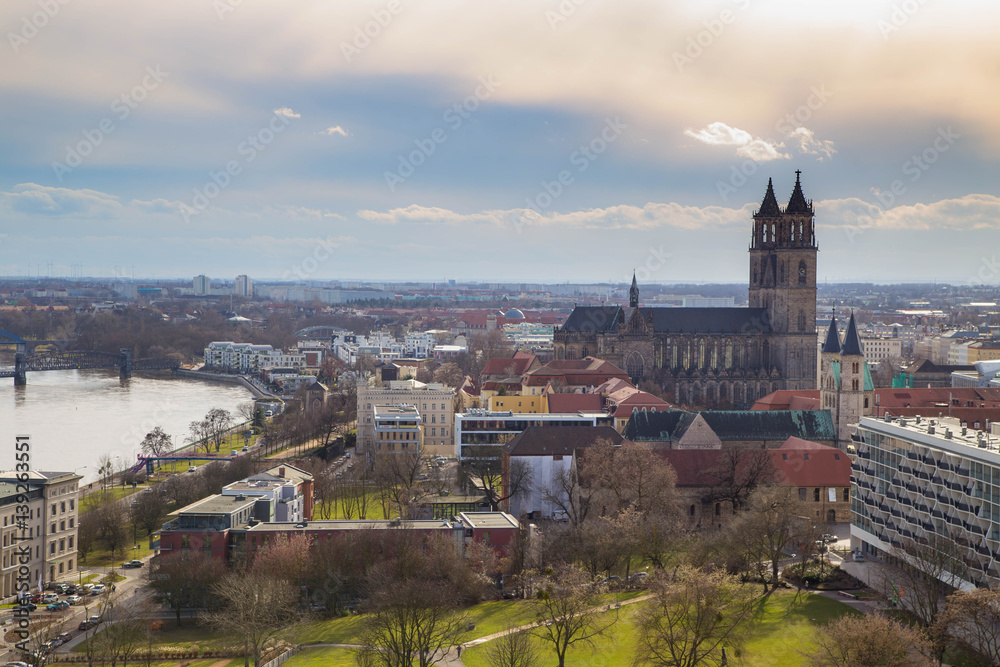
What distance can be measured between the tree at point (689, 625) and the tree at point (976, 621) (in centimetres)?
467

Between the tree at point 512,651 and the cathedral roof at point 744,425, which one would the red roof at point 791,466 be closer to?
the cathedral roof at point 744,425

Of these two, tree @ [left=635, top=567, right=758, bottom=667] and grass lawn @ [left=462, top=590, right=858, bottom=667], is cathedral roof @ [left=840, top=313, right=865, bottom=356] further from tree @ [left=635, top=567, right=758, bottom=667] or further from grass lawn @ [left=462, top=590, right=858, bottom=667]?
tree @ [left=635, top=567, right=758, bottom=667]

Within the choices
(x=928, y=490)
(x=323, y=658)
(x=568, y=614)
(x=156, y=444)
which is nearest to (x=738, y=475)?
(x=928, y=490)

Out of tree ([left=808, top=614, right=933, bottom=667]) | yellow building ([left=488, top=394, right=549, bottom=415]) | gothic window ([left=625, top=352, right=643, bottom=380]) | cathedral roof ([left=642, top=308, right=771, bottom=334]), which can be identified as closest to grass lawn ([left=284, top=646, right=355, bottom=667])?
tree ([left=808, top=614, right=933, bottom=667])

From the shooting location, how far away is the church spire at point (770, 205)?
74.9 meters

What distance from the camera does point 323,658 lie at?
26500 mm

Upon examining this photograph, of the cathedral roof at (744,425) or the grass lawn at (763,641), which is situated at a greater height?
the cathedral roof at (744,425)

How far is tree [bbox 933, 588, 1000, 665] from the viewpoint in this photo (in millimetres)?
23781

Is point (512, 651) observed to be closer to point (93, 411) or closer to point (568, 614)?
point (568, 614)

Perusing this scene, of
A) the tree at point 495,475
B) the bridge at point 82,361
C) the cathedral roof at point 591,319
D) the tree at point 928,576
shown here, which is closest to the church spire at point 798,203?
the cathedral roof at point 591,319

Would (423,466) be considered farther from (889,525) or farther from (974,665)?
(974,665)

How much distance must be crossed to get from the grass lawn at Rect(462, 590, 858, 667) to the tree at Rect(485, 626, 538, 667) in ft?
0.76

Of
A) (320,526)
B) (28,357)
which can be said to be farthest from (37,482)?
(28,357)

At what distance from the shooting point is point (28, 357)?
385 feet
